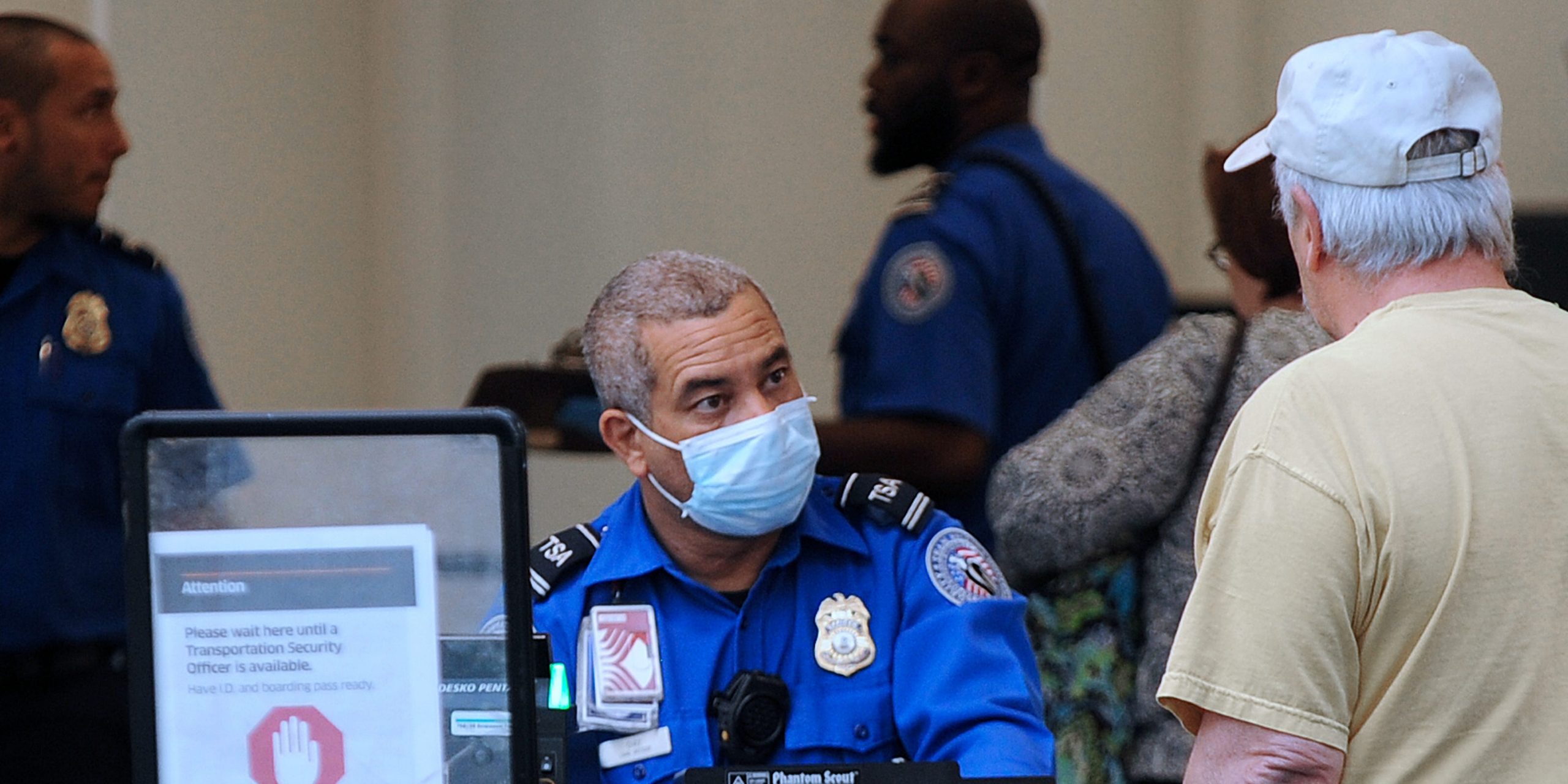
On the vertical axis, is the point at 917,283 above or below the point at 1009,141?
below

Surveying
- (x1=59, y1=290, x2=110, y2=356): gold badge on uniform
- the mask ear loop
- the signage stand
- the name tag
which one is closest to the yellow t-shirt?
the signage stand

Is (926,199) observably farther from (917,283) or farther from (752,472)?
(752,472)

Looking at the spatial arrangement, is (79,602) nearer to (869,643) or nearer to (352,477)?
(869,643)

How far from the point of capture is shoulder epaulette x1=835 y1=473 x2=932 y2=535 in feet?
7.97

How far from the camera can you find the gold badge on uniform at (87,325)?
304 cm

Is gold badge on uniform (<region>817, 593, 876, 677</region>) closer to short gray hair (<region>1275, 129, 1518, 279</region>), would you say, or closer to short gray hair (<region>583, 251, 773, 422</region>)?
short gray hair (<region>583, 251, 773, 422</region>)

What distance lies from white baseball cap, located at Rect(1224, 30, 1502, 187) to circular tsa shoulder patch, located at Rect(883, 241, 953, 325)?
129 centimetres

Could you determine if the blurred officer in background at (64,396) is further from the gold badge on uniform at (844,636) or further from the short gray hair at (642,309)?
the gold badge on uniform at (844,636)

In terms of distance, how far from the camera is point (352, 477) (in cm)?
154

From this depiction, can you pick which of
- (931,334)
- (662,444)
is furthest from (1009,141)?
(662,444)

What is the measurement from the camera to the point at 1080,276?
2977 millimetres

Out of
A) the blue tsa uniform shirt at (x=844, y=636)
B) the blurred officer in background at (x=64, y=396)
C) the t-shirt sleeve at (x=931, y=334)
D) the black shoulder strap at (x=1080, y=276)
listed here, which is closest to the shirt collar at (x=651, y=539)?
the blue tsa uniform shirt at (x=844, y=636)

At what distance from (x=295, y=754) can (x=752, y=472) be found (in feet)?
3.06

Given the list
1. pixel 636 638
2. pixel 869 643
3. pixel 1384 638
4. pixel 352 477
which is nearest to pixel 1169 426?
pixel 869 643
